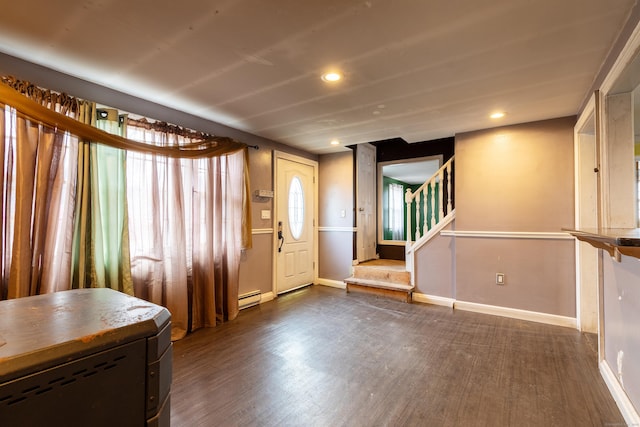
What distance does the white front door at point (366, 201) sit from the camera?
4754mm

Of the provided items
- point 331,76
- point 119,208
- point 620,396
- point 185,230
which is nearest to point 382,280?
point 620,396

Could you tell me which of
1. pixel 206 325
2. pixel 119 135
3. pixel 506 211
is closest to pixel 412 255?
pixel 506 211

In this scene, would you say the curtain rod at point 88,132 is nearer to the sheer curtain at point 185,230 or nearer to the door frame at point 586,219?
the sheer curtain at point 185,230

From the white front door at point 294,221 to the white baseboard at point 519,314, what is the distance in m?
2.36

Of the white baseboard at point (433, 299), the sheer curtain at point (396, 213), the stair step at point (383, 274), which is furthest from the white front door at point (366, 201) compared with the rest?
the white baseboard at point (433, 299)

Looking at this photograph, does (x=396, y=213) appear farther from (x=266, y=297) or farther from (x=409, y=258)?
(x=266, y=297)

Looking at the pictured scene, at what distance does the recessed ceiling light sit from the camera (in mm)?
2188

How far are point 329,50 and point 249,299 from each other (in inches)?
121

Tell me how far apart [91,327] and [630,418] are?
2.69 meters

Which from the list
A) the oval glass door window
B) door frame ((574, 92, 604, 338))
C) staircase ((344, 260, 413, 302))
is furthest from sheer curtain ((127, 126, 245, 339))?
door frame ((574, 92, 604, 338))

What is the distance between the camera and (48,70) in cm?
217

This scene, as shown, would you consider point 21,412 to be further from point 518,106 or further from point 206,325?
point 518,106

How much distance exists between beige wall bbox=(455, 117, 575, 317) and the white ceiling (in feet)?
1.61

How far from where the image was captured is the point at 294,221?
15.2 feet
